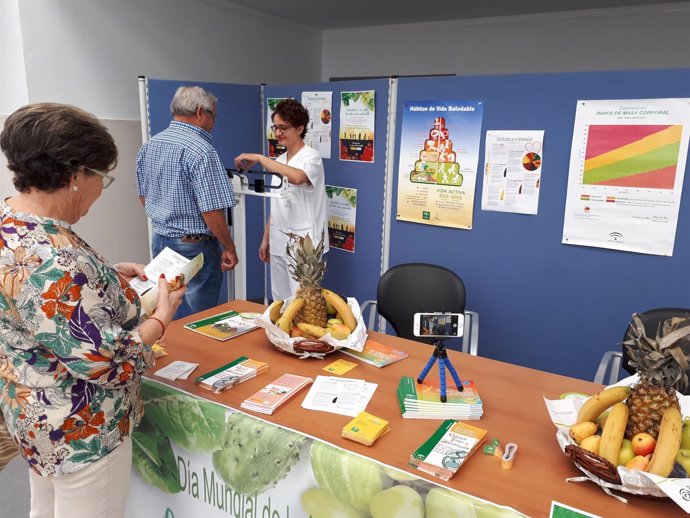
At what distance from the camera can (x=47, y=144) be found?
1.11 metres

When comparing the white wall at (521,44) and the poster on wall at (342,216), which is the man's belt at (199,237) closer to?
the poster on wall at (342,216)

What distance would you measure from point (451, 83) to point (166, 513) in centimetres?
255

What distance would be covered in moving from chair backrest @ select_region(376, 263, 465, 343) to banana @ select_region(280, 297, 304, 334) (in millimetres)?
904

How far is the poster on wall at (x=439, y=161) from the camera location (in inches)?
112

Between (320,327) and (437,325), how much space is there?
1.61 feet

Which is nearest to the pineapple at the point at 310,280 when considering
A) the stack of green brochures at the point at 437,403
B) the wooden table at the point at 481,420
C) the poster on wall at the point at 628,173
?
the wooden table at the point at 481,420

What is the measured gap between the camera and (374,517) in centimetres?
122

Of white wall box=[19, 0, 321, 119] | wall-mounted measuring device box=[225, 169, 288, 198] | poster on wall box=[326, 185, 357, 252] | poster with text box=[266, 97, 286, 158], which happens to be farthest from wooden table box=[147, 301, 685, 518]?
white wall box=[19, 0, 321, 119]

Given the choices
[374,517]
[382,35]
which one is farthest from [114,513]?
[382,35]

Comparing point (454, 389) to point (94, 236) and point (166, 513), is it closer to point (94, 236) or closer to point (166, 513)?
point (166, 513)

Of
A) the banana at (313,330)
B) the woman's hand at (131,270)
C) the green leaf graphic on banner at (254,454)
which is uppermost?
the woman's hand at (131,270)

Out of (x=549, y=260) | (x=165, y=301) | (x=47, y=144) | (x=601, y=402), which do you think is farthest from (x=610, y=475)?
(x=549, y=260)

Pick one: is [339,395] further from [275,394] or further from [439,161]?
[439,161]

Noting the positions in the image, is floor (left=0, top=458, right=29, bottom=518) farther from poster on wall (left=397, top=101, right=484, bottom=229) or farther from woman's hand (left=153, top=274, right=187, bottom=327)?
poster on wall (left=397, top=101, right=484, bottom=229)
